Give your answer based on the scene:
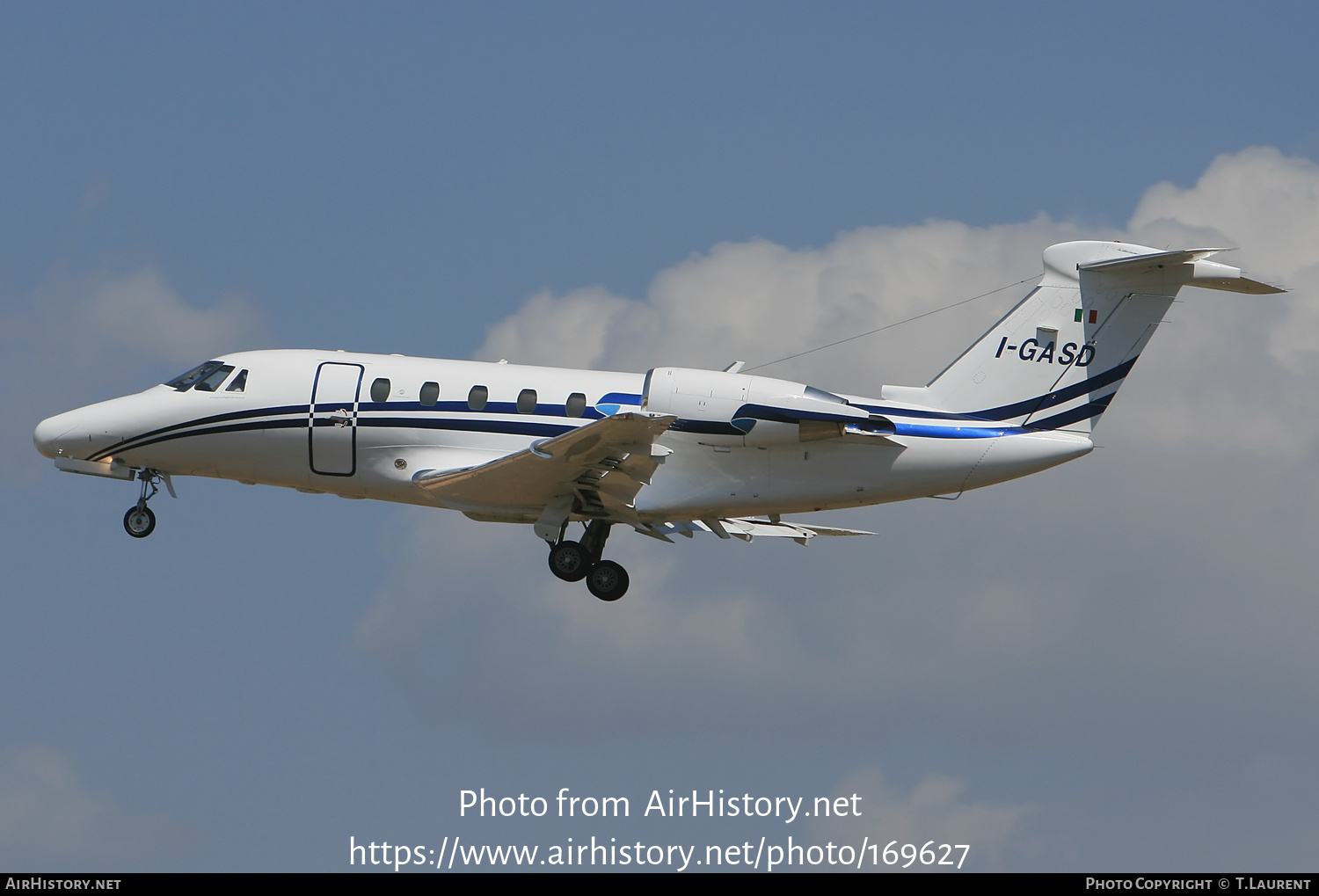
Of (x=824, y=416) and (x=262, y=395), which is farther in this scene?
(x=262, y=395)

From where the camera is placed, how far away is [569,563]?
22.9 meters

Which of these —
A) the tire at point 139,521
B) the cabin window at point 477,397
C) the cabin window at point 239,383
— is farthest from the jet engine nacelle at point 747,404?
the tire at point 139,521

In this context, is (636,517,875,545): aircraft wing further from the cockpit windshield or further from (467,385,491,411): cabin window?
the cockpit windshield

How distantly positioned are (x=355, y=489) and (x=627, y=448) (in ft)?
15.0

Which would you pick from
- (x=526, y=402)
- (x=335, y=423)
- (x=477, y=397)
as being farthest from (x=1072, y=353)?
(x=335, y=423)

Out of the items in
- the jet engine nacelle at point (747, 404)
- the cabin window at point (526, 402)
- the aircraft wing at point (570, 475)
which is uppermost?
the cabin window at point (526, 402)

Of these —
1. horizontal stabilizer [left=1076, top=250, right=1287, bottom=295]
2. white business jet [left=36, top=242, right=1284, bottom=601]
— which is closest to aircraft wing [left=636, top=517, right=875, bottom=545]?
white business jet [left=36, top=242, right=1284, bottom=601]

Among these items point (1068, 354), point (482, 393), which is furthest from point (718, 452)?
point (1068, 354)

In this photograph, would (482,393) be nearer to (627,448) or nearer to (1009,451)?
(627,448)

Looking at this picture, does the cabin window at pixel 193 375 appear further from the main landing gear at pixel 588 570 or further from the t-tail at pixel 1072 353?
the t-tail at pixel 1072 353

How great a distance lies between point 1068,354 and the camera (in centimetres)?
2262

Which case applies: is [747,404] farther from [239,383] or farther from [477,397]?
[239,383]

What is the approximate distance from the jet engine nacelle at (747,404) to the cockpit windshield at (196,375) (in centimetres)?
715

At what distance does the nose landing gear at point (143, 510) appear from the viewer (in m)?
24.0
